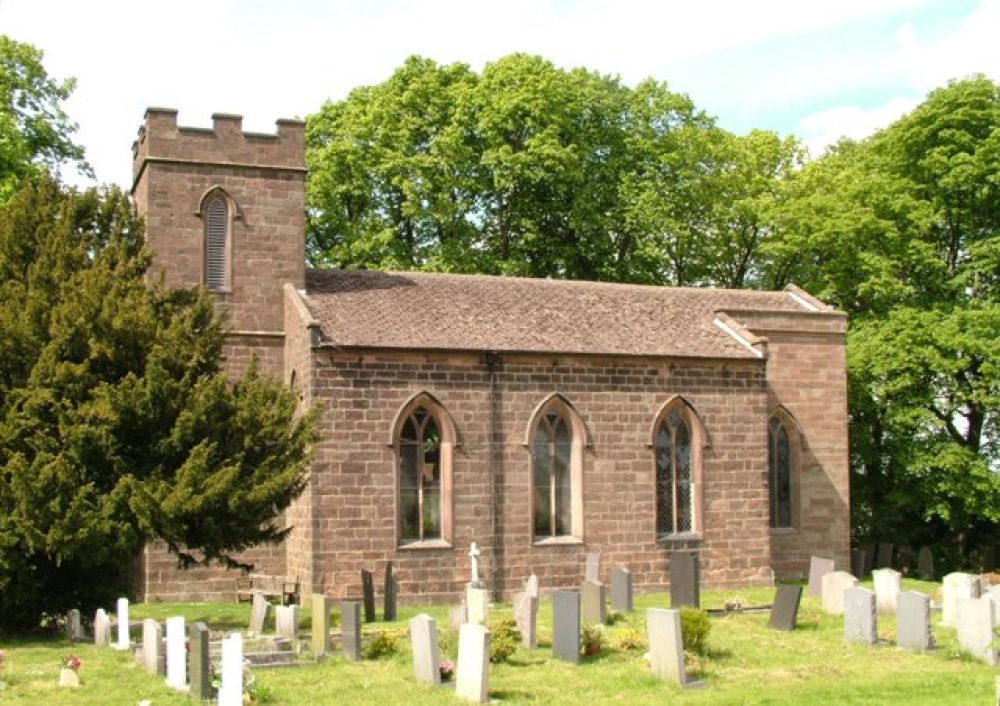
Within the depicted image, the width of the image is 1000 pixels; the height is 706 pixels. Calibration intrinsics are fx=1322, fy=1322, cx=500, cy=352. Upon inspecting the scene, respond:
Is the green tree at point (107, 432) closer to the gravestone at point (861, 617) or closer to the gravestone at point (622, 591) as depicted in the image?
the gravestone at point (622, 591)

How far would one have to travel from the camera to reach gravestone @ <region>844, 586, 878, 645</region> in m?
19.9

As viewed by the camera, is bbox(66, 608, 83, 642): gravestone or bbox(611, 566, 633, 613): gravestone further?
bbox(611, 566, 633, 613): gravestone

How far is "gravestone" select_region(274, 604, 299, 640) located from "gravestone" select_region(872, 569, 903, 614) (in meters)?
10.3

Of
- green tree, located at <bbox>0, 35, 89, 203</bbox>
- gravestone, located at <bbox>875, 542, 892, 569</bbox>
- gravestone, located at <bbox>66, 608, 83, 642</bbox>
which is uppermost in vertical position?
green tree, located at <bbox>0, 35, 89, 203</bbox>

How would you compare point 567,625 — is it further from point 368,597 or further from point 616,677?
point 368,597

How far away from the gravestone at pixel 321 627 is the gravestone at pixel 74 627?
460cm

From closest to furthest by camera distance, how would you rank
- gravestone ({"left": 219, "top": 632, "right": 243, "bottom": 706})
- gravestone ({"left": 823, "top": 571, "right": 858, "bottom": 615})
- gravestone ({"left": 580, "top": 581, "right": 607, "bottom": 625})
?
gravestone ({"left": 219, "top": 632, "right": 243, "bottom": 706})
gravestone ({"left": 580, "top": 581, "right": 607, "bottom": 625})
gravestone ({"left": 823, "top": 571, "right": 858, "bottom": 615})

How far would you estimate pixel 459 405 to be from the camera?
2736 cm

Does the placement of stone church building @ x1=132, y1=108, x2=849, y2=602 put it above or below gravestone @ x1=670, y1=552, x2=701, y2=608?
above

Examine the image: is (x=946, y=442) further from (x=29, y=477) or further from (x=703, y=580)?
(x=29, y=477)

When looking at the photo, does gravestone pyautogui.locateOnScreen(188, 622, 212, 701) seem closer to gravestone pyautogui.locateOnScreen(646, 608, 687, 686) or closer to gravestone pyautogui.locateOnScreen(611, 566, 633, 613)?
gravestone pyautogui.locateOnScreen(646, 608, 687, 686)

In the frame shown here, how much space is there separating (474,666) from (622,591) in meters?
8.15

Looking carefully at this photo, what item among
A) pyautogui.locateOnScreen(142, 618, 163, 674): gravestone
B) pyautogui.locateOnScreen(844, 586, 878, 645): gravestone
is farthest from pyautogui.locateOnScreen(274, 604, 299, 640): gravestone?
pyautogui.locateOnScreen(844, 586, 878, 645): gravestone

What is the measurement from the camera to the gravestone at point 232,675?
14258mm
